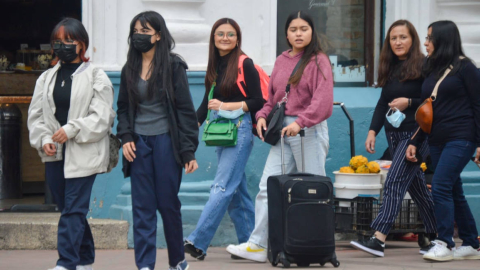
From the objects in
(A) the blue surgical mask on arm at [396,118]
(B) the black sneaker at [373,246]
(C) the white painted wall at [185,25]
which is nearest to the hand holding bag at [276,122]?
(A) the blue surgical mask on arm at [396,118]

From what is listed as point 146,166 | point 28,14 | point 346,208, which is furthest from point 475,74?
point 28,14

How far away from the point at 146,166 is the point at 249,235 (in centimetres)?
162

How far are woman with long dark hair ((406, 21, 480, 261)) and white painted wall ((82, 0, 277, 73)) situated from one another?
1.81m

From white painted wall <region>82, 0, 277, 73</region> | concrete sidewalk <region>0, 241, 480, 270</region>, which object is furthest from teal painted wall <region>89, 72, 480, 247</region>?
concrete sidewalk <region>0, 241, 480, 270</region>

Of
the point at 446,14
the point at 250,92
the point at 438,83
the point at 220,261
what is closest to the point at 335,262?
the point at 220,261

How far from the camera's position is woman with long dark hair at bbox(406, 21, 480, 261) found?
20.0ft

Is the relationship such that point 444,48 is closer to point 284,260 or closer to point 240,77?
point 240,77

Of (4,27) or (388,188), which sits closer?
(388,188)

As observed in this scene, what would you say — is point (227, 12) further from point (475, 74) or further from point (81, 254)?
point (81, 254)

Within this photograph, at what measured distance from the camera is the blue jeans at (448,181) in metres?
6.09

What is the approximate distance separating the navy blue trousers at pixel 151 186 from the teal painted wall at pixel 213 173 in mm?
1933

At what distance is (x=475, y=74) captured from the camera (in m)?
6.11

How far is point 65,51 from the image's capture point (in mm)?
5379

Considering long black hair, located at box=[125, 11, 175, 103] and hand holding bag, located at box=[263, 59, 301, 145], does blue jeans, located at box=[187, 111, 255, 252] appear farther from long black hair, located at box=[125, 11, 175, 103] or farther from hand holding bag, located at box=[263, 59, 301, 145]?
long black hair, located at box=[125, 11, 175, 103]
